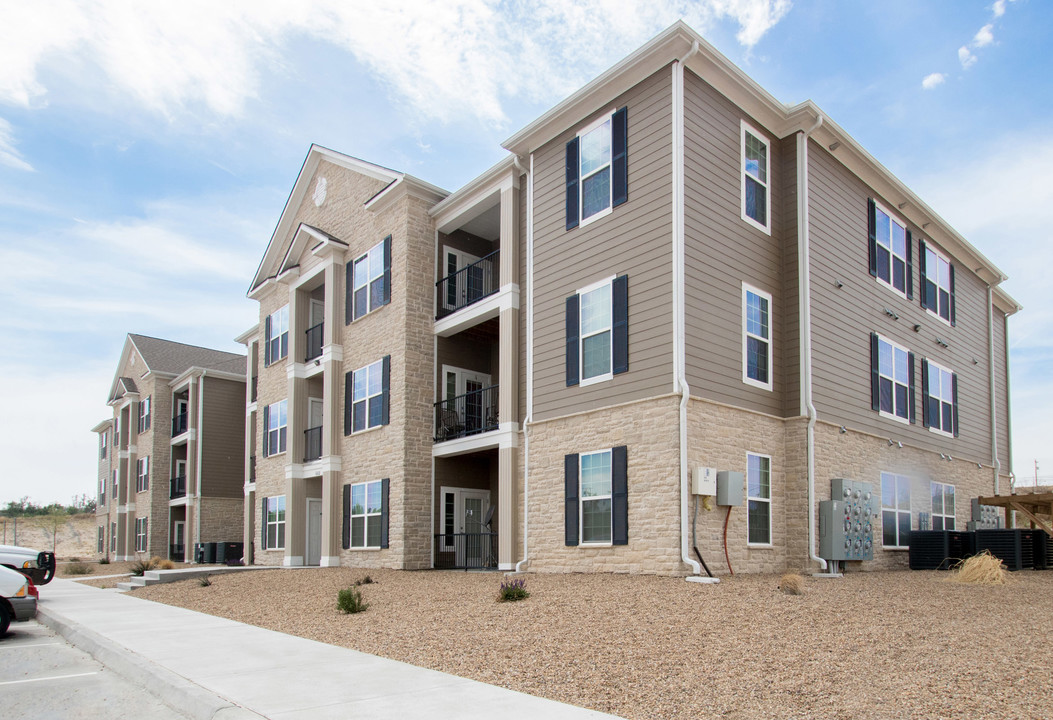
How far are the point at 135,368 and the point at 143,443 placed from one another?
15.7 feet

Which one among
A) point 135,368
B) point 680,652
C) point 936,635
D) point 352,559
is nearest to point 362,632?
point 680,652

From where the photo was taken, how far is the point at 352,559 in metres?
22.5

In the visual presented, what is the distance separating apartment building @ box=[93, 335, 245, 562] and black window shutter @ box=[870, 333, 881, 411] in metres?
29.1

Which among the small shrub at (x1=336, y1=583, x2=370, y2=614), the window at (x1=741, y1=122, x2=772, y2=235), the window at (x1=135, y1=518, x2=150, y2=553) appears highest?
the window at (x1=741, y1=122, x2=772, y2=235)

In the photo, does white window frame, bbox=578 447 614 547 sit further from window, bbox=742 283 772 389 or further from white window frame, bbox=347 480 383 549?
white window frame, bbox=347 480 383 549

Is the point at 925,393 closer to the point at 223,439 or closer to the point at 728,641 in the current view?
the point at 728,641

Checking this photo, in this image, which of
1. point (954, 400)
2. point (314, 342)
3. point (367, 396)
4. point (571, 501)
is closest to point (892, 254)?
point (954, 400)

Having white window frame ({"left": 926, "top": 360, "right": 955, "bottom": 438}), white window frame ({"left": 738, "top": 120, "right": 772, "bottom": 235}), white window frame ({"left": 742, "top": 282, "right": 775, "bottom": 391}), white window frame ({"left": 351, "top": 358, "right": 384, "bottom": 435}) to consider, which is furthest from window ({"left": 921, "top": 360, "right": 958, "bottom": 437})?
white window frame ({"left": 351, "top": 358, "right": 384, "bottom": 435})

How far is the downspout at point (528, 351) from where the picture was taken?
57.8 ft

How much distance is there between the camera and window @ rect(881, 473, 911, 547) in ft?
62.1

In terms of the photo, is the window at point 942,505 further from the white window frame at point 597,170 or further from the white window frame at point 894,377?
the white window frame at point 597,170

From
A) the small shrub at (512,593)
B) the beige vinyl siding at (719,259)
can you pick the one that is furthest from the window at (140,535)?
the beige vinyl siding at (719,259)

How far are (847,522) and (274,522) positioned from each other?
18.8 metres

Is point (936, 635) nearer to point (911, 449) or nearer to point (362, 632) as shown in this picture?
point (362, 632)
